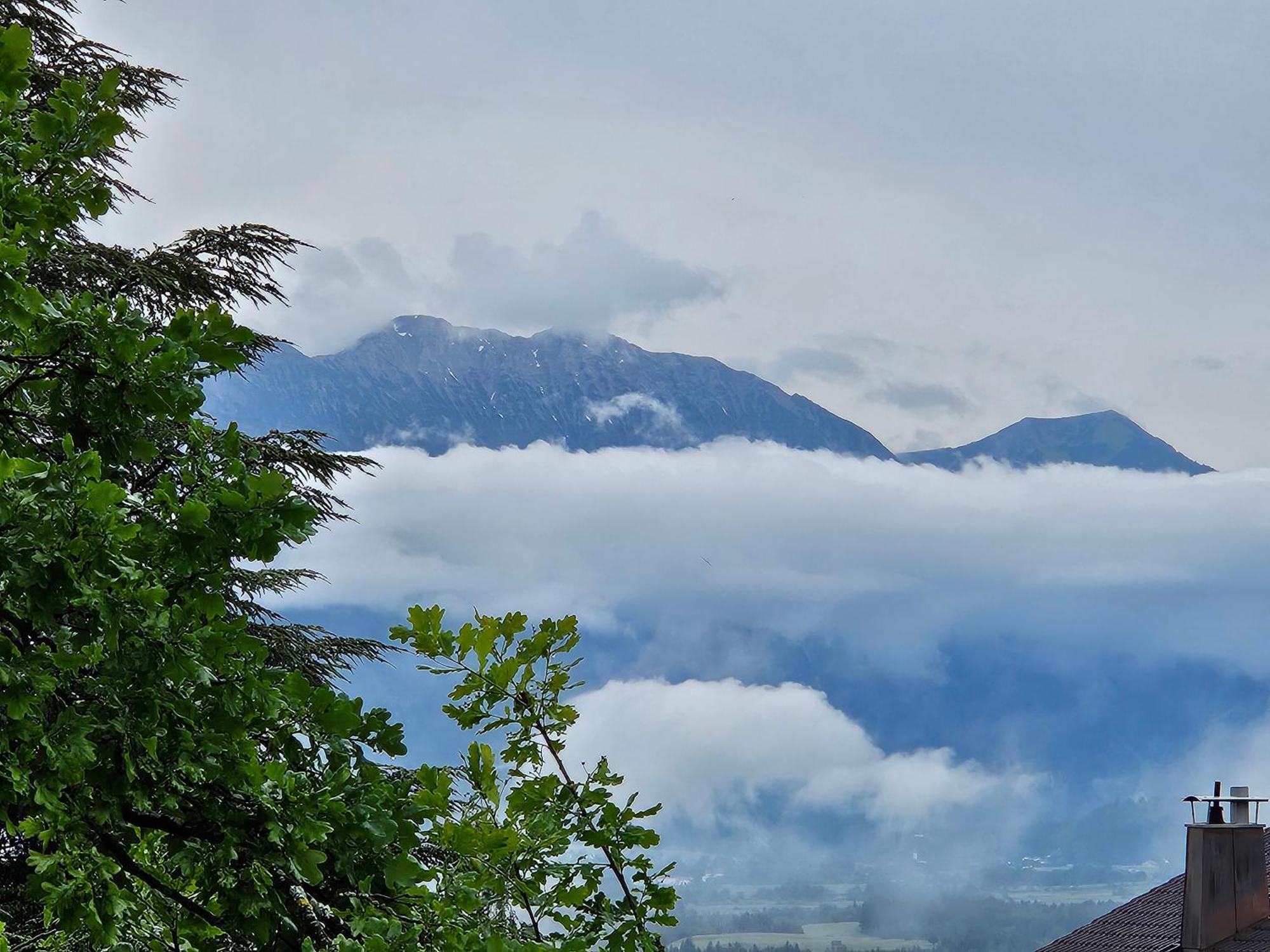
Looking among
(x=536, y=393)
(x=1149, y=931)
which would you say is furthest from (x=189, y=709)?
(x=536, y=393)

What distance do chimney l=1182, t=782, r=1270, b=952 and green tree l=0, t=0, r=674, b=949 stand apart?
740cm

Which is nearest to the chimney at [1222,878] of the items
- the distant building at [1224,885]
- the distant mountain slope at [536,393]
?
the distant building at [1224,885]

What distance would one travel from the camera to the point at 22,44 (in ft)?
7.89

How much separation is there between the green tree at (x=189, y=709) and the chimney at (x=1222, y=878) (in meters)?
7.40

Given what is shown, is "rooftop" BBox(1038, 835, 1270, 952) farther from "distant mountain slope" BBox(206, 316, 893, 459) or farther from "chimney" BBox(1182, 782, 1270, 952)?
"distant mountain slope" BBox(206, 316, 893, 459)

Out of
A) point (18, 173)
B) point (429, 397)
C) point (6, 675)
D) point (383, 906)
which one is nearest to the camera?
point (6, 675)

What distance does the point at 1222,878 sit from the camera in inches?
345

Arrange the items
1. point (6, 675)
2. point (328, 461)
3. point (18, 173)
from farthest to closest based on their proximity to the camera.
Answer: point (328, 461), point (18, 173), point (6, 675)

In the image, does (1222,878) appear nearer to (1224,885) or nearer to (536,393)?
(1224,885)

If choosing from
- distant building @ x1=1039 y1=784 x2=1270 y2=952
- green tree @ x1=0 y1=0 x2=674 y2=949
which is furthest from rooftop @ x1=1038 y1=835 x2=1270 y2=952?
green tree @ x1=0 y1=0 x2=674 y2=949

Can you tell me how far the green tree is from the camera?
2029 mm

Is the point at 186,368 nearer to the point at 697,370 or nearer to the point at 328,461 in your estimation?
the point at 328,461

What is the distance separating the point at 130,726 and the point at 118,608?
25 cm

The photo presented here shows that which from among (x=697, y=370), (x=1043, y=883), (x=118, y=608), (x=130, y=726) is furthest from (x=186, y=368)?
(x=1043, y=883)
